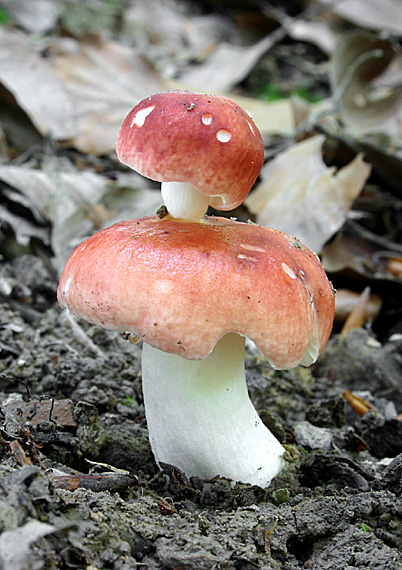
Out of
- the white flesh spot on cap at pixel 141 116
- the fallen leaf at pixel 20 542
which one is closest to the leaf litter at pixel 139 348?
the fallen leaf at pixel 20 542

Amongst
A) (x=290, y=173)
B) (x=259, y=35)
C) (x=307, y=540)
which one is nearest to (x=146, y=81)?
(x=290, y=173)

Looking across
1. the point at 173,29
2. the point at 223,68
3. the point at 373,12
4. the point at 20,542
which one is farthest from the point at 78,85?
the point at 20,542

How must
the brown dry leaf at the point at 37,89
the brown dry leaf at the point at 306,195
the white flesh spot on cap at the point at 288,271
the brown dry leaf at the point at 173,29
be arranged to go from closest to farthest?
the white flesh spot on cap at the point at 288,271 < the brown dry leaf at the point at 306,195 < the brown dry leaf at the point at 37,89 < the brown dry leaf at the point at 173,29

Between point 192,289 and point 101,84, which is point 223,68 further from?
point 192,289

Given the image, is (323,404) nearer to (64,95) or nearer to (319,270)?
(319,270)

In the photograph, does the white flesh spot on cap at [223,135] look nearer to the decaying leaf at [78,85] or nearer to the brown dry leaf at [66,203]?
the brown dry leaf at [66,203]
